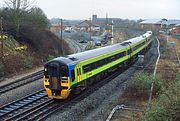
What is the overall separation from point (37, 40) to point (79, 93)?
22.0m

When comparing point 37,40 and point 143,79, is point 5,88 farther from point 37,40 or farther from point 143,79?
point 37,40

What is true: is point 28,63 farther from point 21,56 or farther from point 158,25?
point 158,25

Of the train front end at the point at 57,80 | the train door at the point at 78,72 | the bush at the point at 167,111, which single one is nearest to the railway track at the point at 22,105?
the train front end at the point at 57,80

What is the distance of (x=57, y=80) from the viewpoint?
18.0 meters

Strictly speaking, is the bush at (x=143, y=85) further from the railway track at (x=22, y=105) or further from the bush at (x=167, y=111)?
the bush at (x=167, y=111)

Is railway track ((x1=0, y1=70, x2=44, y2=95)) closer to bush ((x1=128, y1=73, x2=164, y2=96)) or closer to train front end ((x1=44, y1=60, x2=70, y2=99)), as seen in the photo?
train front end ((x1=44, y1=60, x2=70, y2=99))

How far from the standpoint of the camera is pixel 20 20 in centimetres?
3781

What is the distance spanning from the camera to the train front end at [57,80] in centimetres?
1783

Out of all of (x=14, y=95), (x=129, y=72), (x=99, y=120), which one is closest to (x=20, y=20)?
(x=129, y=72)

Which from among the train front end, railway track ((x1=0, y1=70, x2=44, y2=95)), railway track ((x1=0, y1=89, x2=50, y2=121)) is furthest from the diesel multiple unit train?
railway track ((x1=0, y1=70, x2=44, y2=95))

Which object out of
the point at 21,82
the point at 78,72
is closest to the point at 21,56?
the point at 21,82

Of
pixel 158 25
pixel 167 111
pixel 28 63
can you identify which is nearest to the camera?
pixel 167 111

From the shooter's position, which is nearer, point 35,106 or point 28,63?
point 35,106

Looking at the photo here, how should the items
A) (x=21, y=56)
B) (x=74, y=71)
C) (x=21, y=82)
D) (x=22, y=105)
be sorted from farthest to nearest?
(x=21, y=56)
(x=21, y=82)
(x=74, y=71)
(x=22, y=105)
